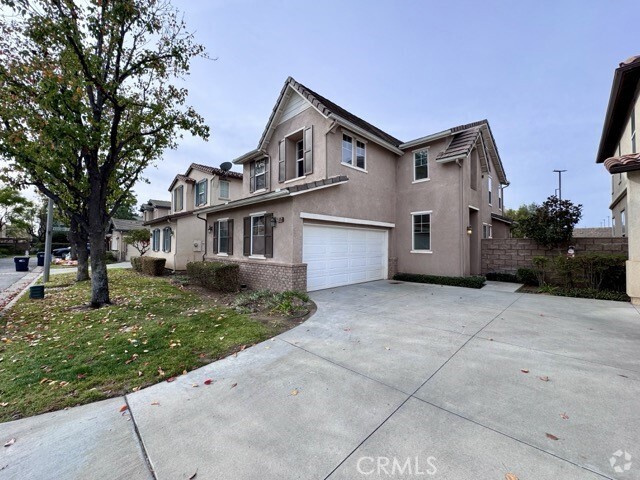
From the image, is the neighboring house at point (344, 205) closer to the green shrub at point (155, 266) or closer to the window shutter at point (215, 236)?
the window shutter at point (215, 236)

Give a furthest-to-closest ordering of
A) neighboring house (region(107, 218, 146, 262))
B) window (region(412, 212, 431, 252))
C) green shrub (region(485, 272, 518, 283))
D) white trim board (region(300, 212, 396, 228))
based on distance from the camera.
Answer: neighboring house (region(107, 218, 146, 262)), window (region(412, 212, 431, 252)), green shrub (region(485, 272, 518, 283)), white trim board (region(300, 212, 396, 228))

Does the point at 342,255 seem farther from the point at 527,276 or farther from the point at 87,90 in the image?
Answer: the point at 87,90

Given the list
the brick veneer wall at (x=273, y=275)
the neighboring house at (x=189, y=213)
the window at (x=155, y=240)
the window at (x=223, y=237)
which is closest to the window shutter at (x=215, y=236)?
the window at (x=223, y=237)

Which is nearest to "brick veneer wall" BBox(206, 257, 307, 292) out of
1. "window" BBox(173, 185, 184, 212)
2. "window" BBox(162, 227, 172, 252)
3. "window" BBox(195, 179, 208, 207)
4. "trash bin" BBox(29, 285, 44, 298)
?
"trash bin" BBox(29, 285, 44, 298)

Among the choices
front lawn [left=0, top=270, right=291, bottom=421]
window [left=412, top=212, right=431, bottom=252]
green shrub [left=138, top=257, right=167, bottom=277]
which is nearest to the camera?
front lawn [left=0, top=270, right=291, bottom=421]

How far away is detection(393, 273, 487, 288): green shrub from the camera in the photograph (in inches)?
411

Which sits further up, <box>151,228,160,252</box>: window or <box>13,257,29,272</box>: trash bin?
<box>151,228,160,252</box>: window

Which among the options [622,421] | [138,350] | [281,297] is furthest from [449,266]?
[138,350]

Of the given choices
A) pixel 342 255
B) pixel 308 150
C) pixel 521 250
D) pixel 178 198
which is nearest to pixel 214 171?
pixel 178 198

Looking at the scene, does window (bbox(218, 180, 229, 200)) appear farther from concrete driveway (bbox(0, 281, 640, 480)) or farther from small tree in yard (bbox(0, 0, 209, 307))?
concrete driveway (bbox(0, 281, 640, 480))

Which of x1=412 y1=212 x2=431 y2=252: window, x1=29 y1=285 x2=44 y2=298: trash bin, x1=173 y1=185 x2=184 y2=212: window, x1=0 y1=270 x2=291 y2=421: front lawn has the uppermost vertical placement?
x1=173 y1=185 x2=184 y2=212: window

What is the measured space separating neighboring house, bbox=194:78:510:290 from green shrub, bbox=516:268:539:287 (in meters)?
1.87

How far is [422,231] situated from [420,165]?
315 centimetres

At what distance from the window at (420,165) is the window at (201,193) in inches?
516
